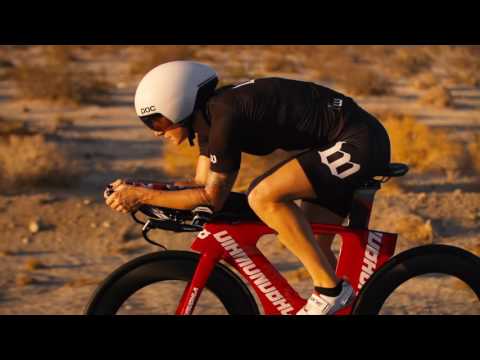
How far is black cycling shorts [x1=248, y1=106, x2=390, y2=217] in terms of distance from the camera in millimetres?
3875

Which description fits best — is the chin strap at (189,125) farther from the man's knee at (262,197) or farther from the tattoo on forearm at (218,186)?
the man's knee at (262,197)

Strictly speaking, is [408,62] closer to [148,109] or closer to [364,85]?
[364,85]

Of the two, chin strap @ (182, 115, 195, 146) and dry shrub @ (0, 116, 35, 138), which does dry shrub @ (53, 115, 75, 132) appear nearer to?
dry shrub @ (0, 116, 35, 138)

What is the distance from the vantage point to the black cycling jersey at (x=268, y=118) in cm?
372

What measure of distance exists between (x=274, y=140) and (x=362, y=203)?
61 cm

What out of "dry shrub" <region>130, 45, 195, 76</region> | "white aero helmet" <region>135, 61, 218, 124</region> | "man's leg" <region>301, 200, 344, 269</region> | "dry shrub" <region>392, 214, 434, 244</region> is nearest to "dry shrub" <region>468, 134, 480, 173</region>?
"dry shrub" <region>392, 214, 434, 244</region>

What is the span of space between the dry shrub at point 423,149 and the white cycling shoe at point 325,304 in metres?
7.52

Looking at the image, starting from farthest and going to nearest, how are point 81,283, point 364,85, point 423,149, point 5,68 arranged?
point 5,68 < point 364,85 < point 423,149 < point 81,283

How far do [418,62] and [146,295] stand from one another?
25.2 m

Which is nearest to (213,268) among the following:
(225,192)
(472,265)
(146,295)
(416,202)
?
(225,192)

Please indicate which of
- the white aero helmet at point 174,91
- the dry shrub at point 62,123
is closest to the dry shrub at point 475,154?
the dry shrub at point 62,123

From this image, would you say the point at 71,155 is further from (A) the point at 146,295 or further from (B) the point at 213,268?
(B) the point at 213,268

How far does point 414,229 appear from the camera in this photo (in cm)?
795

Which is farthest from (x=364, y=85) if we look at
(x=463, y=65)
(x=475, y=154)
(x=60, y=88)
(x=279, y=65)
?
(x=463, y=65)
